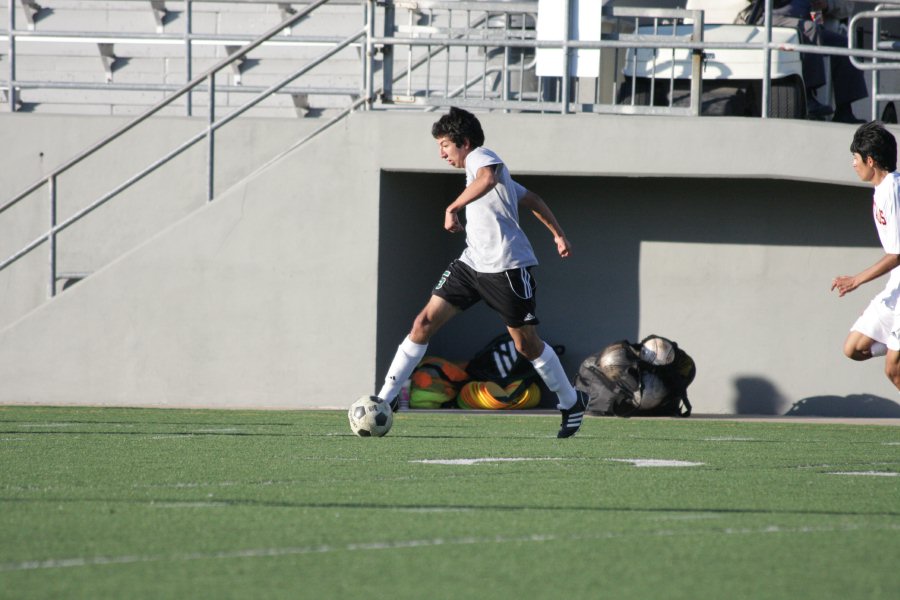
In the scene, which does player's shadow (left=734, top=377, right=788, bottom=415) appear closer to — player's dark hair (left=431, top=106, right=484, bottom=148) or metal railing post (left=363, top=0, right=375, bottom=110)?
metal railing post (left=363, top=0, right=375, bottom=110)

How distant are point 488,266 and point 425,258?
5.32 m

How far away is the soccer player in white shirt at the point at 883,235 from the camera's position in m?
7.91

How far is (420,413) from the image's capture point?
11719mm

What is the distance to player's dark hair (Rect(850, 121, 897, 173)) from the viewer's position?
26.0ft

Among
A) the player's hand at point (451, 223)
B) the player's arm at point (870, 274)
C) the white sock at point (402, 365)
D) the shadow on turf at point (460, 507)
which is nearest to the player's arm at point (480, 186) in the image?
the player's hand at point (451, 223)

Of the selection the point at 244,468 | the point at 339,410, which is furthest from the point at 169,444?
the point at 339,410

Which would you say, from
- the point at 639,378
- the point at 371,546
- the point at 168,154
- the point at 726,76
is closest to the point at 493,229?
the point at 639,378

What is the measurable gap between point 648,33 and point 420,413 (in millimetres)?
4468

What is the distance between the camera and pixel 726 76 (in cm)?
1252

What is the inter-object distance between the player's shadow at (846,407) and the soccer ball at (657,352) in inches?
65.5

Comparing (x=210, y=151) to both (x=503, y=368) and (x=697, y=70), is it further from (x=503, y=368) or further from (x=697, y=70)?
(x=697, y=70)

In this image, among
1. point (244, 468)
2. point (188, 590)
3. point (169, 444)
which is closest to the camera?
point (188, 590)

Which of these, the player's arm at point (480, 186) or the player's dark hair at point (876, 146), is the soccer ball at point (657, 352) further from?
the player's arm at point (480, 186)

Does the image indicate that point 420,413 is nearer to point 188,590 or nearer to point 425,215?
point 425,215
